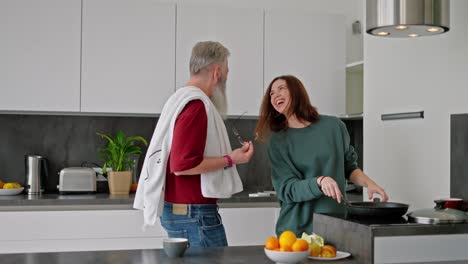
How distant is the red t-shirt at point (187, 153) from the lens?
288 cm

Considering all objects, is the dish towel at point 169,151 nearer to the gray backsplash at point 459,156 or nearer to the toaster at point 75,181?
the gray backsplash at point 459,156

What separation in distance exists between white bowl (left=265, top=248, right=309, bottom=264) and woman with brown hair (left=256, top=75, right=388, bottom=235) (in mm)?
702

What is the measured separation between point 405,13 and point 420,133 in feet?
3.29

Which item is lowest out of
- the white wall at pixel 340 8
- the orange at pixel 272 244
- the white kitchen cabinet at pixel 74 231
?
the white kitchen cabinet at pixel 74 231

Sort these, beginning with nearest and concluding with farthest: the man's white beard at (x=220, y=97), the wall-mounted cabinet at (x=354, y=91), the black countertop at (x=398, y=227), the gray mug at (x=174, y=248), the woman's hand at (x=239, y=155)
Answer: the black countertop at (x=398, y=227), the gray mug at (x=174, y=248), the woman's hand at (x=239, y=155), the man's white beard at (x=220, y=97), the wall-mounted cabinet at (x=354, y=91)

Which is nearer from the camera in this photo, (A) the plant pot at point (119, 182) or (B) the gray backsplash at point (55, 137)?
(A) the plant pot at point (119, 182)

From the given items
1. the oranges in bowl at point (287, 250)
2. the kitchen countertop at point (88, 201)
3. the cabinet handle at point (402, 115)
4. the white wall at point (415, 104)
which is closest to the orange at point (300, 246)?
the oranges in bowl at point (287, 250)

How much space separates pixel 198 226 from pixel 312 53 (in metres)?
2.13

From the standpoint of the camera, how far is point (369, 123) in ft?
13.6

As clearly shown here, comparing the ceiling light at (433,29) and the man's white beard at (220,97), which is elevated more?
the ceiling light at (433,29)

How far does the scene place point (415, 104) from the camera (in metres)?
3.69

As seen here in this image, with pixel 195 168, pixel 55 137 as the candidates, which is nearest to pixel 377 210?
pixel 195 168

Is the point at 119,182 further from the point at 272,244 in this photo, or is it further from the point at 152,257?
the point at 272,244

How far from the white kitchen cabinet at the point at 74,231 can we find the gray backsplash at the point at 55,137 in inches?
30.0
